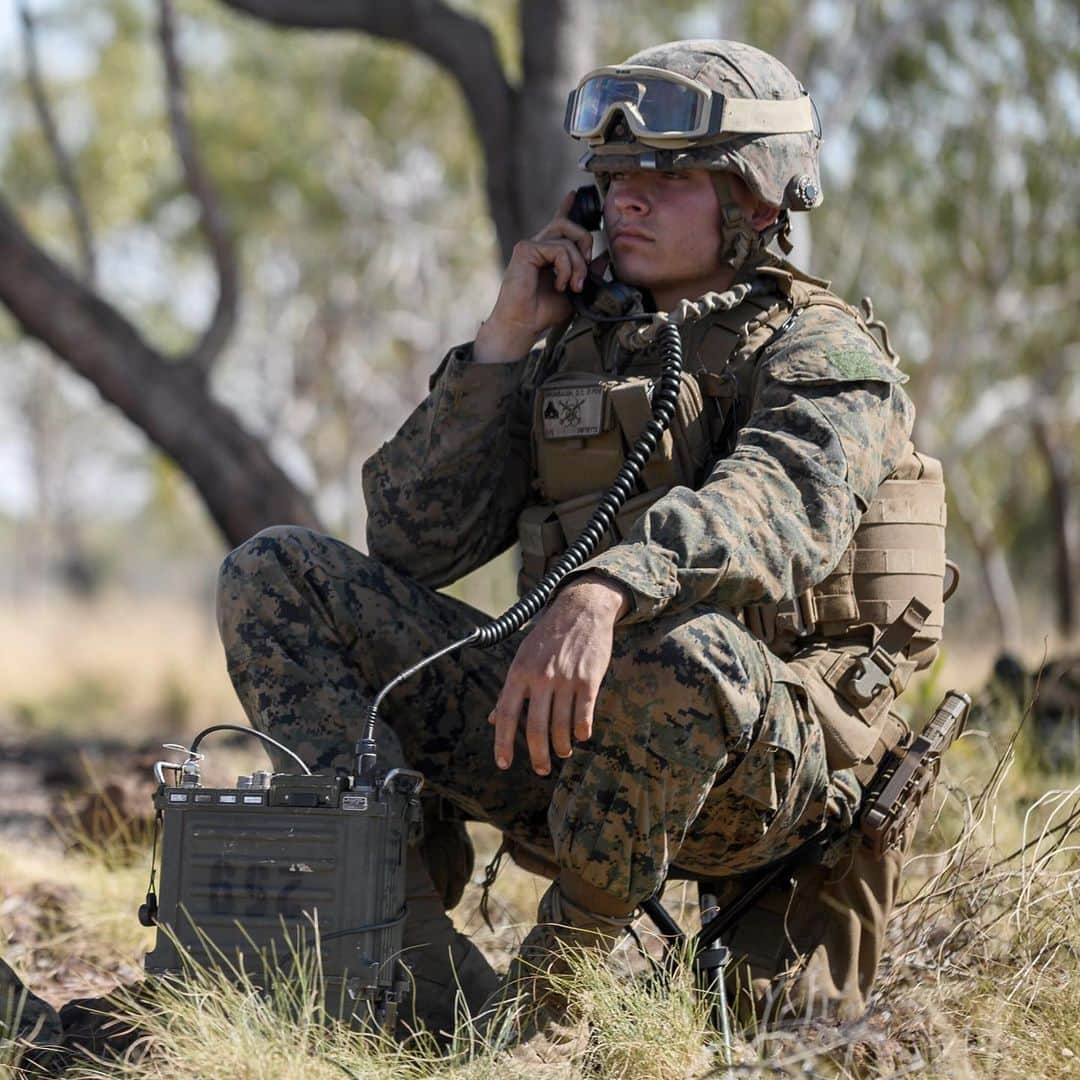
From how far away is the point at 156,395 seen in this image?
784 centimetres

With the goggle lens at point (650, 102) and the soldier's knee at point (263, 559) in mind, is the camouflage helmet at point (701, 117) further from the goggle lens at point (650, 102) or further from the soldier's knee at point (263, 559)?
the soldier's knee at point (263, 559)

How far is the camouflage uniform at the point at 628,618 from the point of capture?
281 cm

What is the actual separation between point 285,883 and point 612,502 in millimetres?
979

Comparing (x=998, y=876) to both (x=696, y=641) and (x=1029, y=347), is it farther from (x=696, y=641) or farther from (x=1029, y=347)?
(x=1029, y=347)

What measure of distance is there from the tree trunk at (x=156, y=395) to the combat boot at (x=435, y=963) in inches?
183

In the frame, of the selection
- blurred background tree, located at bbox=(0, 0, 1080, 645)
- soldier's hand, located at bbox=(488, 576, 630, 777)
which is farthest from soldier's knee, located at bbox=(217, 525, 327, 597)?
blurred background tree, located at bbox=(0, 0, 1080, 645)

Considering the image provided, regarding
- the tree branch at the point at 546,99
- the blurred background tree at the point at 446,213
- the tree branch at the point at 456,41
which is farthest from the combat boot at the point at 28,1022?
the blurred background tree at the point at 446,213

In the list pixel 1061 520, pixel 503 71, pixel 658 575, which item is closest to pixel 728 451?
pixel 658 575

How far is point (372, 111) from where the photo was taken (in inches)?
1005

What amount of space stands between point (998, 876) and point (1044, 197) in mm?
19729

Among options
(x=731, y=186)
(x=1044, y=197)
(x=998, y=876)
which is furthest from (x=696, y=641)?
(x=1044, y=197)

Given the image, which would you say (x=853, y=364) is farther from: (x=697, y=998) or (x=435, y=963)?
(x=435, y=963)

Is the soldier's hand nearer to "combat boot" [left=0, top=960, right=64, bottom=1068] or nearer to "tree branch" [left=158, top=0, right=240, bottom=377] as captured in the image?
"combat boot" [left=0, top=960, right=64, bottom=1068]

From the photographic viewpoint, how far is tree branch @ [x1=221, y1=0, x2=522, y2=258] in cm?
755
